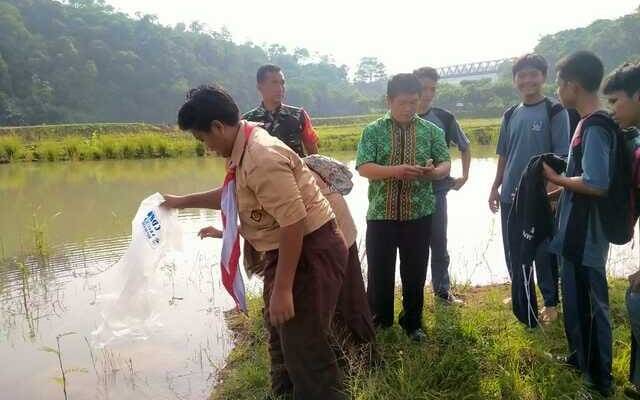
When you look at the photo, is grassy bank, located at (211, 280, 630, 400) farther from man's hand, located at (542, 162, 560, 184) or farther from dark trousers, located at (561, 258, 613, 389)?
man's hand, located at (542, 162, 560, 184)

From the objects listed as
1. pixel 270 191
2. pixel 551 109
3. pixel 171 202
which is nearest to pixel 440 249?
pixel 551 109

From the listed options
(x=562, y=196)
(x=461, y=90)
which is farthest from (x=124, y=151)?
(x=461, y=90)

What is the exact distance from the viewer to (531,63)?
3078mm

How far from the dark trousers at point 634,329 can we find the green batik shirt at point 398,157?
3.47 feet

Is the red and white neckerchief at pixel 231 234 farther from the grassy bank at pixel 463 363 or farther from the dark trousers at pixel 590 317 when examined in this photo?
the dark trousers at pixel 590 317

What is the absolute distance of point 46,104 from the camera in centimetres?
3450

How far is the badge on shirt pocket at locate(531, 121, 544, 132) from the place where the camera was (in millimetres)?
3025

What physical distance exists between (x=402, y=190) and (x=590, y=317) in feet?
3.46

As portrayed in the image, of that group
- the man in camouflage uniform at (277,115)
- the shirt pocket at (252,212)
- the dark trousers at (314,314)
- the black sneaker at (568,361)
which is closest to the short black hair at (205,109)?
the shirt pocket at (252,212)

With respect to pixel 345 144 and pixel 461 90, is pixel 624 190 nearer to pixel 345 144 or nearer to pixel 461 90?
pixel 345 144

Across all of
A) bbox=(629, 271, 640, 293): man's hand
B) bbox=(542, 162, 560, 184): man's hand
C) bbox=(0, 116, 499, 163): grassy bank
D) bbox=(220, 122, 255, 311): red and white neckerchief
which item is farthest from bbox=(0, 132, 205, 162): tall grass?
bbox=(629, 271, 640, 293): man's hand

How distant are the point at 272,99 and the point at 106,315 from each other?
5.19 feet

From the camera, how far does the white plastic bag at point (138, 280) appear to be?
2.31 metres

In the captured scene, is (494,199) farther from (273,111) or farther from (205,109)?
(205,109)
